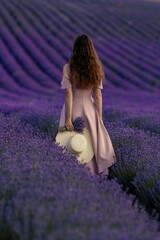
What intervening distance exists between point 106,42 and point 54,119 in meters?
12.4

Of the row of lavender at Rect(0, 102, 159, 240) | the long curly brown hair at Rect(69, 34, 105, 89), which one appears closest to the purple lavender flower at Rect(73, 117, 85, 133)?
the long curly brown hair at Rect(69, 34, 105, 89)

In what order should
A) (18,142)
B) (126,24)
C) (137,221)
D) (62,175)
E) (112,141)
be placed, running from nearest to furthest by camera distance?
(137,221) < (62,175) < (18,142) < (112,141) < (126,24)

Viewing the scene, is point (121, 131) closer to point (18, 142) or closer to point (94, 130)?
point (94, 130)

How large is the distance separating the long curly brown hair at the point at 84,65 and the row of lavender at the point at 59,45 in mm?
7593

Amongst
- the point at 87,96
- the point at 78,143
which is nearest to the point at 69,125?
the point at 78,143

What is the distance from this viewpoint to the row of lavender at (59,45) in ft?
49.1

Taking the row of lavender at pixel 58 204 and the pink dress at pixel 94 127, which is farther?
the pink dress at pixel 94 127

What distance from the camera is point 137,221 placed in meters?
2.80

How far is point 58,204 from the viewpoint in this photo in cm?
271

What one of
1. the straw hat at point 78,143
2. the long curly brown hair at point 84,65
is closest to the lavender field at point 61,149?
the straw hat at point 78,143

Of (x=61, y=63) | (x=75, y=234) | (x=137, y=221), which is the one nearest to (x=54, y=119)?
(x=137, y=221)

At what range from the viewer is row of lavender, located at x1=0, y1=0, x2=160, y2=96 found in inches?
589

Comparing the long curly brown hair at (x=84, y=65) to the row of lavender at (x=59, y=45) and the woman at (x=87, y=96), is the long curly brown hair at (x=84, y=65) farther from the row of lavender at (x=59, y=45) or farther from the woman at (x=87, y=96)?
the row of lavender at (x=59, y=45)

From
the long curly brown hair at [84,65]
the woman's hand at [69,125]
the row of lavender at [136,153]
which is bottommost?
the row of lavender at [136,153]
